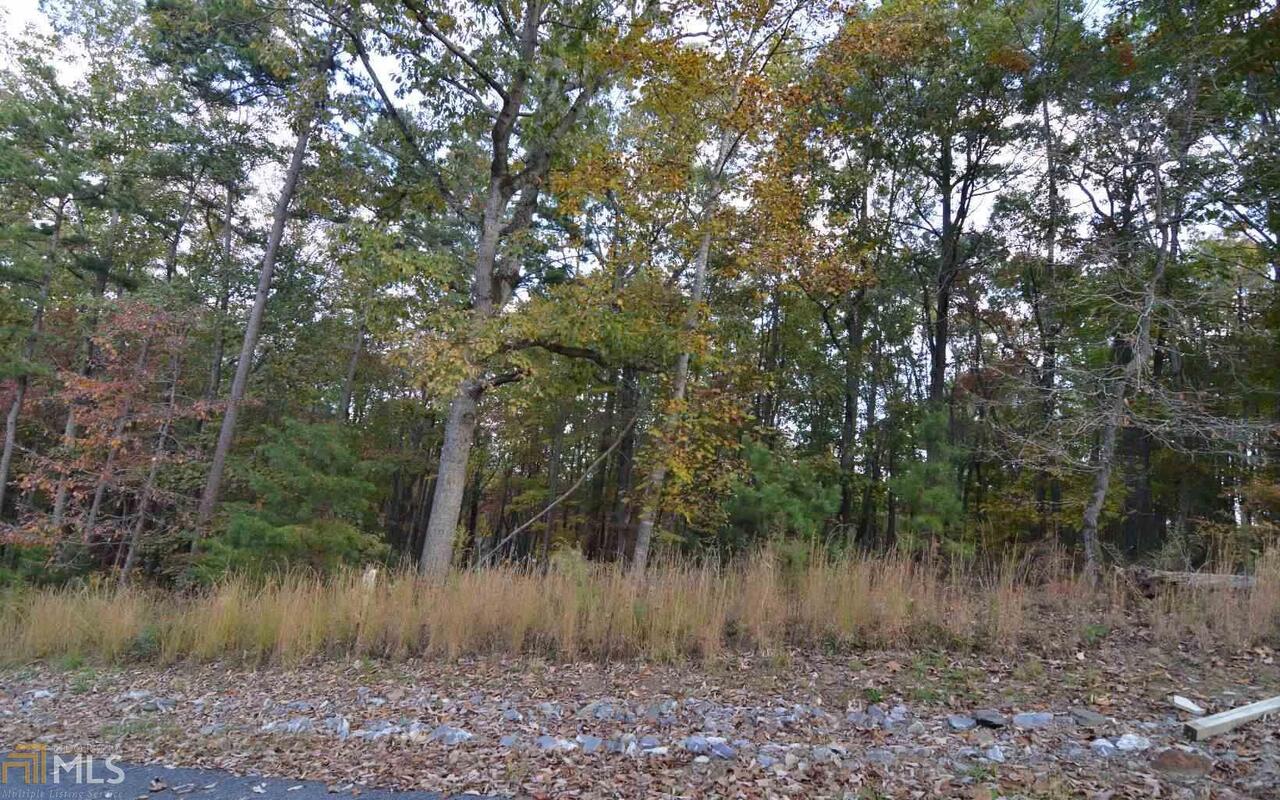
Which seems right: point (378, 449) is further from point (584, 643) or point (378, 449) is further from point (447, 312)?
point (584, 643)

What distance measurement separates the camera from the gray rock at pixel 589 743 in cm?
417

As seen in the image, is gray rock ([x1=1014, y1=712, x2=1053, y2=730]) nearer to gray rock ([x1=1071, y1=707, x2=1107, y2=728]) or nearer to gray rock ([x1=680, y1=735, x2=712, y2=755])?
gray rock ([x1=1071, y1=707, x2=1107, y2=728])

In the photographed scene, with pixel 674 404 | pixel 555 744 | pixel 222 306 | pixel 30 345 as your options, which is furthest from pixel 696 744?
pixel 30 345

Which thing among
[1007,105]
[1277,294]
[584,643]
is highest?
[1007,105]

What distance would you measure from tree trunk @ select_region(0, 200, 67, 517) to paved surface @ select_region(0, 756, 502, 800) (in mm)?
16077

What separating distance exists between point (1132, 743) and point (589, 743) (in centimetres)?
311

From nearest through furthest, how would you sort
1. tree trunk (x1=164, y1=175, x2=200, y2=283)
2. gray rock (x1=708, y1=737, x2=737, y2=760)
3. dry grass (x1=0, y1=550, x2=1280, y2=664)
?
gray rock (x1=708, y1=737, x2=737, y2=760), dry grass (x1=0, y1=550, x2=1280, y2=664), tree trunk (x1=164, y1=175, x2=200, y2=283)

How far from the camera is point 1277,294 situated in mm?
11859

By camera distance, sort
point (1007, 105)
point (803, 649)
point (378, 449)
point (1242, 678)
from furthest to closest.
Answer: point (378, 449)
point (1007, 105)
point (803, 649)
point (1242, 678)

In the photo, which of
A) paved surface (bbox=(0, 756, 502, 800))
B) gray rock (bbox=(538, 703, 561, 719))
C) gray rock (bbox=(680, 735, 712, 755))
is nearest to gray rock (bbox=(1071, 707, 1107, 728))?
gray rock (bbox=(680, 735, 712, 755))

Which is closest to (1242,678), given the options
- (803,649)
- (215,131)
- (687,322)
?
(803,649)

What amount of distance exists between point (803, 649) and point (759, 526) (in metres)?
6.10

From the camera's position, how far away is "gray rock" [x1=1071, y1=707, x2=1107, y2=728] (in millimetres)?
4207

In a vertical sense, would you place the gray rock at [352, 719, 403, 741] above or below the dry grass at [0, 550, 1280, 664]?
below
